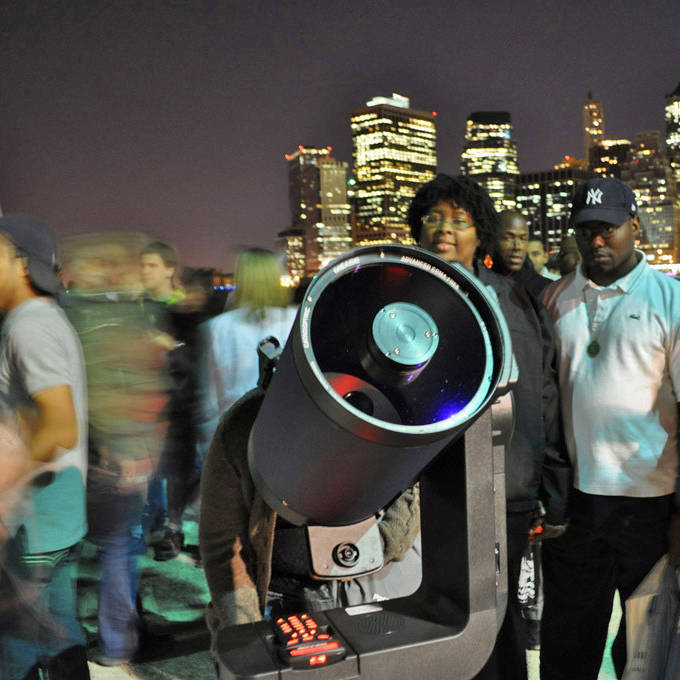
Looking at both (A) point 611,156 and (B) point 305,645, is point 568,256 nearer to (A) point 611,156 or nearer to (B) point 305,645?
(B) point 305,645

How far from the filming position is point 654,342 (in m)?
2.09

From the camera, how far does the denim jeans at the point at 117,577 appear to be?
10.1 feet

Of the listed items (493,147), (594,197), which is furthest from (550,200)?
(594,197)

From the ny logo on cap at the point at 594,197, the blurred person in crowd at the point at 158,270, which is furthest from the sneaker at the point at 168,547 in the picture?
the ny logo on cap at the point at 594,197

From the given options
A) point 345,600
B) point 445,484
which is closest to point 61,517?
point 345,600

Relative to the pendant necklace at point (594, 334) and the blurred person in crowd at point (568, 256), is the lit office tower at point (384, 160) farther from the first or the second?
the pendant necklace at point (594, 334)

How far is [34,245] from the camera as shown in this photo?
203 centimetres

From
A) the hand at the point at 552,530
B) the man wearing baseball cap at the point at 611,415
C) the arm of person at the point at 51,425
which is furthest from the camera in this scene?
the hand at the point at 552,530

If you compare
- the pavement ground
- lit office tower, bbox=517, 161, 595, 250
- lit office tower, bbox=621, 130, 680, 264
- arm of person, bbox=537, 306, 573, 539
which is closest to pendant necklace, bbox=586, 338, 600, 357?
arm of person, bbox=537, 306, 573, 539

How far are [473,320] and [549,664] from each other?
1.94 meters

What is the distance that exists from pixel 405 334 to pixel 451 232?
4.08 ft

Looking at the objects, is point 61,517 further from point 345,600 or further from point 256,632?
point 256,632

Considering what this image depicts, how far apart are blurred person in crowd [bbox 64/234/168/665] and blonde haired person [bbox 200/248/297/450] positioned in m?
0.54

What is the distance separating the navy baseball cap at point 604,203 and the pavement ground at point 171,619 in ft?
6.03
